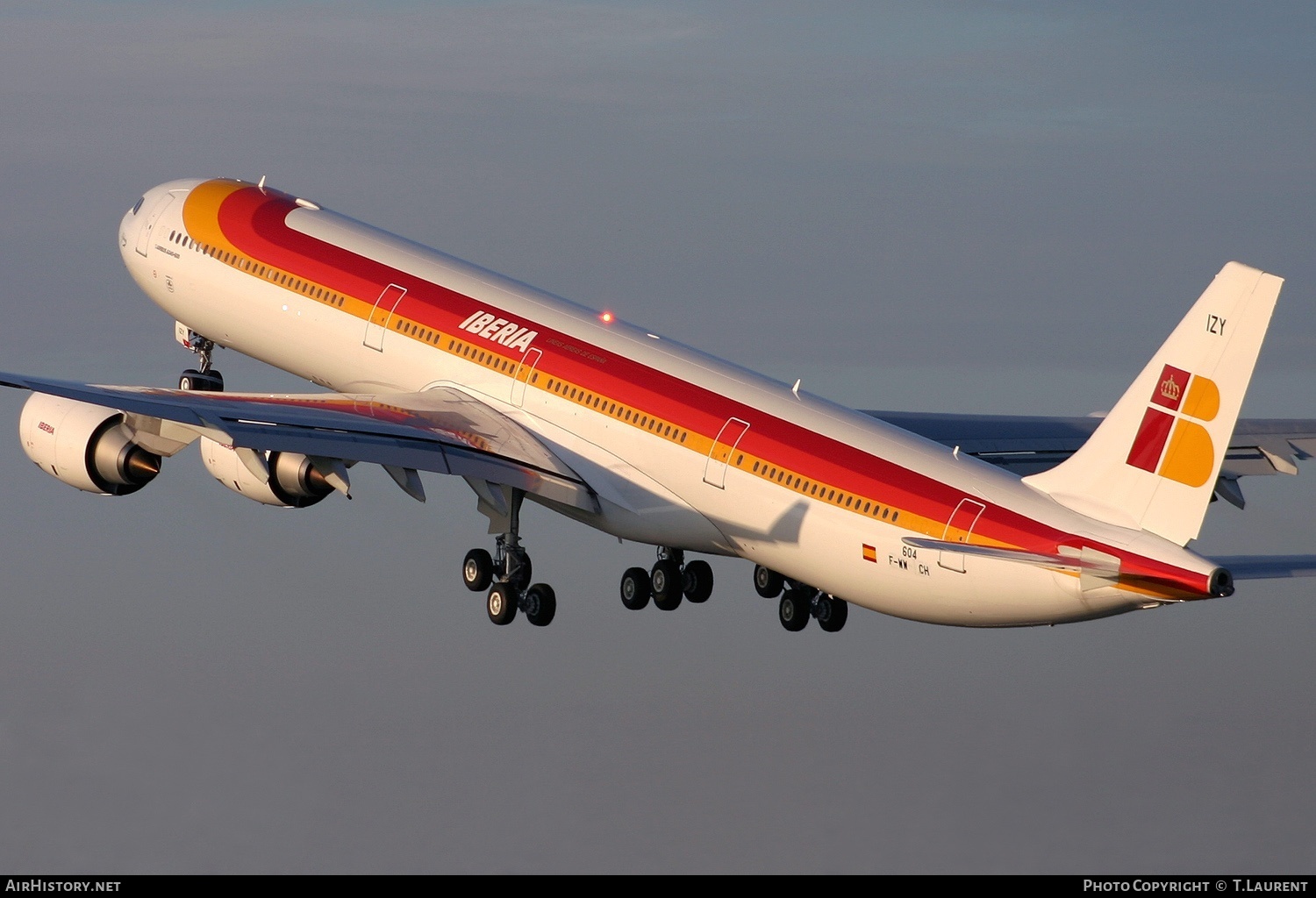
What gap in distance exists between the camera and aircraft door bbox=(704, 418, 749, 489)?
36406 millimetres

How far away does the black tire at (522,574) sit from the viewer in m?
39.4

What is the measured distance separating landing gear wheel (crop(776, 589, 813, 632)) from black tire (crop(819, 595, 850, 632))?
1.05 feet

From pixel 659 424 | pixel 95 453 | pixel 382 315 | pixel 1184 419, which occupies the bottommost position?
pixel 95 453

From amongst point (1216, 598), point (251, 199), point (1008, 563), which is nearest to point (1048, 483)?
point (1008, 563)

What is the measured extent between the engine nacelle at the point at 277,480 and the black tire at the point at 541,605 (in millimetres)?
4189

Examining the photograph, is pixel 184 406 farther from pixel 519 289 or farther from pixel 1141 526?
pixel 1141 526

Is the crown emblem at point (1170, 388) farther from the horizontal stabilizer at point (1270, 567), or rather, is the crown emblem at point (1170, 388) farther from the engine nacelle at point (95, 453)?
the engine nacelle at point (95, 453)

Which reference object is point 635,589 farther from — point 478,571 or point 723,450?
point 723,450

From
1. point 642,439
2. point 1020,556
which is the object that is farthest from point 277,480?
point 1020,556

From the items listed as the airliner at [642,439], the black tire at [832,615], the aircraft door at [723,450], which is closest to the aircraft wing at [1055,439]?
the airliner at [642,439]

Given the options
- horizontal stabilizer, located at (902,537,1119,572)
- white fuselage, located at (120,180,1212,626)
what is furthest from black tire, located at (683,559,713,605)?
horizontal stabilizer, located at (902,537,1119,572)

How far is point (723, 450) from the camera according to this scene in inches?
1437

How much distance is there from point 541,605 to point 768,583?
4972mm

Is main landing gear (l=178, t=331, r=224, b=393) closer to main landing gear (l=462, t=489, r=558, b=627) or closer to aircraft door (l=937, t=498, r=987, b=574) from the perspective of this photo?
main landing gear (l=462, t=489, r=558, b=627)
